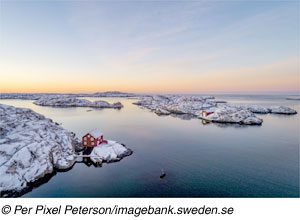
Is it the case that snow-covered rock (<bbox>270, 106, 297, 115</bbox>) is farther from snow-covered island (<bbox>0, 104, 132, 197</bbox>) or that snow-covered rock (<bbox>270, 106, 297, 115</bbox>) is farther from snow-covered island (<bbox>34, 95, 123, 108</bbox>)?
snow-covered island (<bbox>34, 95, 123, 108</bbox>)

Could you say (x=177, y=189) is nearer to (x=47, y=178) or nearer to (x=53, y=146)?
(x=47, y=178)

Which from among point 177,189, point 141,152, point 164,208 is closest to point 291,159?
point 177,189

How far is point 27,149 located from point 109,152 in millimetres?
13863

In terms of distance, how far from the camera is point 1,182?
62.6ft

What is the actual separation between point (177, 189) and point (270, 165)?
22.1 meters

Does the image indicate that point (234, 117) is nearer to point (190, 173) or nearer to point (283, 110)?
point (190, 173)

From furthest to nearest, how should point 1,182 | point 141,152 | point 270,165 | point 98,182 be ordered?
point 141,152, point 270,165, point 98,182, point 1,182

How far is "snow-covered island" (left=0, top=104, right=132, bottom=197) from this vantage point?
20562 mm

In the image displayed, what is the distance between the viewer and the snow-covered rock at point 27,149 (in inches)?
811

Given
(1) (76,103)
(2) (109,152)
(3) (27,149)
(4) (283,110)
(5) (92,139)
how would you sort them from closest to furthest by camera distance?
(3) (27,149)
(2) (109,152)
(5) (92,139)
(4) (283,110)
(1) (76,103)

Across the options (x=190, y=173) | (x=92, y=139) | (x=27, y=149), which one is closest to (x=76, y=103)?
(x=92, y=139)

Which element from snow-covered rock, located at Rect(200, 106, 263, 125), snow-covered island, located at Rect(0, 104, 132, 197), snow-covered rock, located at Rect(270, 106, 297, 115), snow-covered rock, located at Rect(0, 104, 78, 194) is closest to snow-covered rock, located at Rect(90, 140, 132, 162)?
snow-covered island, located at Rect(0, 104, 132, 197)

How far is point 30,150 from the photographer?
2383 cm

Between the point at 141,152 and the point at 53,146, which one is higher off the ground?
the point at 53,146
